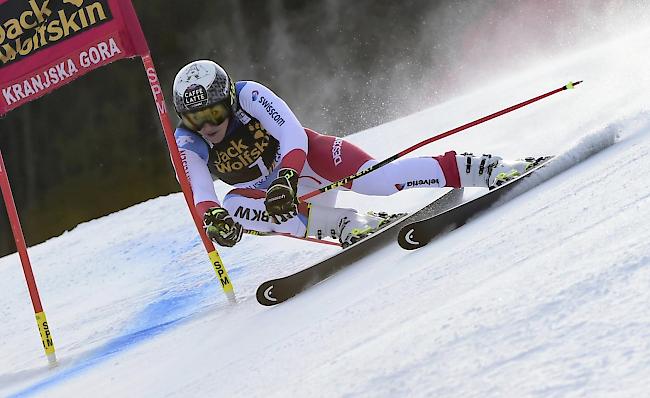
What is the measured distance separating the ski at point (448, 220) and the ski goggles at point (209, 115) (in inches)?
43.3

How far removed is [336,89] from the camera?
14.3m

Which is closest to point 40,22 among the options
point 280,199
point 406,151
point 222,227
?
point 222,227

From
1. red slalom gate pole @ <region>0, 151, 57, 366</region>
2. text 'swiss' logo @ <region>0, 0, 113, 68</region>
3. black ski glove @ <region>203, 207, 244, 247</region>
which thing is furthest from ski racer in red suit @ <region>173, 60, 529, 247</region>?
red slalom gate pole @ <region>0, 151, 57, 366</region>

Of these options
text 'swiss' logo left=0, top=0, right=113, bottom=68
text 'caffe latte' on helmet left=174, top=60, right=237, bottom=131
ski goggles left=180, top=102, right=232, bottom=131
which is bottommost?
ski goggles left=180, top=102, right=232, bottom=131

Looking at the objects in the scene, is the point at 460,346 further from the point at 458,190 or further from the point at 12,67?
the point at 12,67

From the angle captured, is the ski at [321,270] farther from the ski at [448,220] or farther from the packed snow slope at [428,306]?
the ski at [448,220]

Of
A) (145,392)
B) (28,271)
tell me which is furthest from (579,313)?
(28,271)

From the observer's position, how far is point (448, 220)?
10.8ft

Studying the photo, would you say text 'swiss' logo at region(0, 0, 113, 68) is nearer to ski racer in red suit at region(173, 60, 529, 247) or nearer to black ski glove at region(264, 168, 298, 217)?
ski racer in red suit at region(173, 60, 529, 247)

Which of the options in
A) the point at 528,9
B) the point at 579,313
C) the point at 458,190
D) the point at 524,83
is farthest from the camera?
the point at 528,9

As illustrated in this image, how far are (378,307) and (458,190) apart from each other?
188 centimetres

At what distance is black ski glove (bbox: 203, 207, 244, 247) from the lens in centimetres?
369

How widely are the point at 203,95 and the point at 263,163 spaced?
1.64 ft

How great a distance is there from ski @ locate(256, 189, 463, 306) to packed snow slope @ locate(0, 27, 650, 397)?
8 cm
